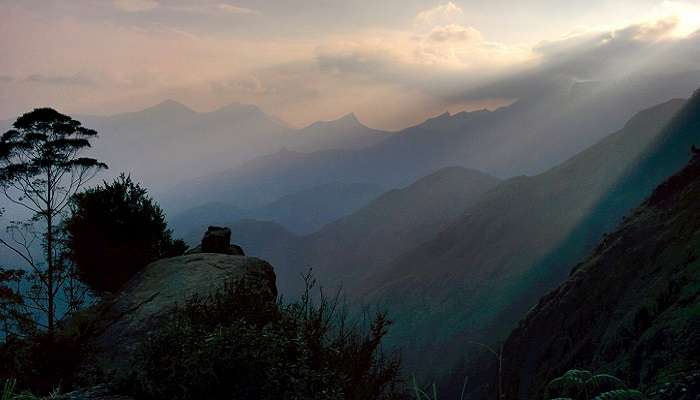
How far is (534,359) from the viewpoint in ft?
91.2

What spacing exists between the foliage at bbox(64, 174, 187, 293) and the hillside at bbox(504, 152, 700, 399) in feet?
50.6

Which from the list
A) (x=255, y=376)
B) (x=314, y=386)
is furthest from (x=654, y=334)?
(x=255, y=376)

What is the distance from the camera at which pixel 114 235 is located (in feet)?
65.2

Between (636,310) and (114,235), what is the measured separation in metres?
19.6

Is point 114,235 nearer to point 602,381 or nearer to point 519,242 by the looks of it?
point 602,381

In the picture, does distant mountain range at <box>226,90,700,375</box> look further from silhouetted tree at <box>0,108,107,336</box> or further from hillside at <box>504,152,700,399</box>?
silhouetted tree at <box>0,108,107,336</box>

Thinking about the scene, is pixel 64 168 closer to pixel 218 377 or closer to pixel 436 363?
pixel 218 377

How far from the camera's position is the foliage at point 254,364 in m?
4.42

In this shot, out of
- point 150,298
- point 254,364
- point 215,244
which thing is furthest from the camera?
point 215,244

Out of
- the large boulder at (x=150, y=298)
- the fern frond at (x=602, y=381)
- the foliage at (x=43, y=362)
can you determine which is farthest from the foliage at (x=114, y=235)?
the fern frond at (x=602, y=381)

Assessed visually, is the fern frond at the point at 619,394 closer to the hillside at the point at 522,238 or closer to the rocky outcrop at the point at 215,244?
the rocky outcrop at the point at 215,244

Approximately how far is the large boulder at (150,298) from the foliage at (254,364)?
1317 mm

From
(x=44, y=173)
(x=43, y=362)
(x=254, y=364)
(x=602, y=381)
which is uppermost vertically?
(x=44, y=173)

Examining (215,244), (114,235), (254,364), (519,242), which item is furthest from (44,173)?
(519,242)
